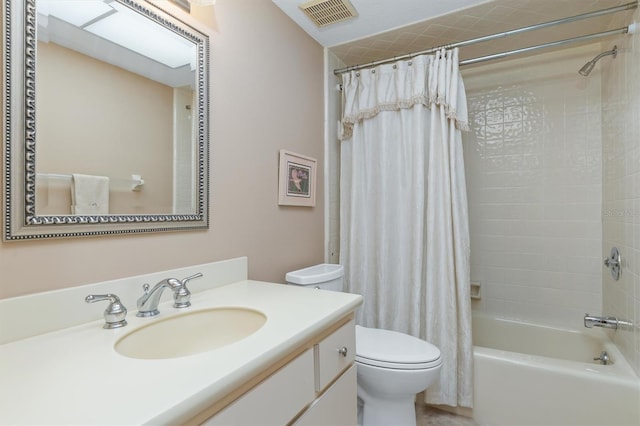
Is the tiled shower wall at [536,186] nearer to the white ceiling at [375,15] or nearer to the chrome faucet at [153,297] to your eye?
the white ceiling at [375,15]

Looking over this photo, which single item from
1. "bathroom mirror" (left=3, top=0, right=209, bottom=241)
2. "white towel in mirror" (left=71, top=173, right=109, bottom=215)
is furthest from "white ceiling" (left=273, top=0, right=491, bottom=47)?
"white towel in mirror" (left=71, top=173, right=109, bottom=215)

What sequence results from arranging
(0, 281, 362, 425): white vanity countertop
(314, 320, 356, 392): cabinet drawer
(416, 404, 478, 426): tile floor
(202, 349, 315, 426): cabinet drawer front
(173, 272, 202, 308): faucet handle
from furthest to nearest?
(416, 404, 478, 426): tile floor
(173, 272, 202, 308): faucet handle
(314, 320, 356, 392): cabinet drawer
(202, 349, 315, 426): cabinet drawer front
(0, 281, 362, 425): white vanity countertop

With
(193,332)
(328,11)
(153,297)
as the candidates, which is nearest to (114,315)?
(153,297)

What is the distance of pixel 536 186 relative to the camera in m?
2.21

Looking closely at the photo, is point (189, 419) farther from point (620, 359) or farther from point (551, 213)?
point (551, 213)

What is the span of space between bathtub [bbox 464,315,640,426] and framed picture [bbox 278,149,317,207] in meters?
1.28

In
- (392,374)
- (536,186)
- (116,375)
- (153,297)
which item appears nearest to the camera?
(116,375)

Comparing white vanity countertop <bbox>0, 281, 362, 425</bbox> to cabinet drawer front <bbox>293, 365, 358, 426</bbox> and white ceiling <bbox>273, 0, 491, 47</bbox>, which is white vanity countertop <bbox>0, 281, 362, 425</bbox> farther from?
white ceiling <bbox>273, 0, 491, 47</bbox>

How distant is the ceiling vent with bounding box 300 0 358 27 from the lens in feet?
5.37

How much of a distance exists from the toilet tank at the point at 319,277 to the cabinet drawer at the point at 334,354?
527 mm

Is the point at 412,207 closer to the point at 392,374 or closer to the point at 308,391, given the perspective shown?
the point at 392,374

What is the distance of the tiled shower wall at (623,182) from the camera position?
4.74 feet

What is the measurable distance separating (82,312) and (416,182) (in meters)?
1.62

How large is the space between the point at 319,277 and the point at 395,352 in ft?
1.65
